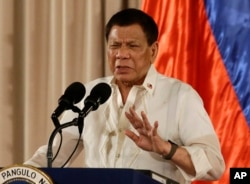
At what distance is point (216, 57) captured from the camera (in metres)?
3.03

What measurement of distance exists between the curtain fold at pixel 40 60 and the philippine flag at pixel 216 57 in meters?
0.29

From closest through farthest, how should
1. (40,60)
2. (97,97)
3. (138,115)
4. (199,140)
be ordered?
(97,97), (199,140), (138,115), (40,60)

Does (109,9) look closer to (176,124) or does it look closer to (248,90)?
(248,90)

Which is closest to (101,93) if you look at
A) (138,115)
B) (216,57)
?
(138,115)

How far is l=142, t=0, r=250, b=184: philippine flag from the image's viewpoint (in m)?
2.94

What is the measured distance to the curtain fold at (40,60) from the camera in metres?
3.30

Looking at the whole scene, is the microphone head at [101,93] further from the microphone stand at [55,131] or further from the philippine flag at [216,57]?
the philippine flag at [216,57]

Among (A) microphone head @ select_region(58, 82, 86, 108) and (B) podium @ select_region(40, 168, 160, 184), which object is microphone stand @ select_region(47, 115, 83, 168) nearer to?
(A) microphone head @ select_region(58, 82, 86, 108)

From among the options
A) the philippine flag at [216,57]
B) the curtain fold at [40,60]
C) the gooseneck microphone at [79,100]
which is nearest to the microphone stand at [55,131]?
the gooseneck microphone at [79,100]

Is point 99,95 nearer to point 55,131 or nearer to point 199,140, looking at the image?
point 55,131

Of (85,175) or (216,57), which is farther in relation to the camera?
(216,57)

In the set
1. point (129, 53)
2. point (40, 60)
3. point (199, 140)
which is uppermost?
point (129, 53)

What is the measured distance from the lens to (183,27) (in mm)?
3078

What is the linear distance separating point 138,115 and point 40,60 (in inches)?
40.6
